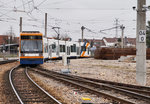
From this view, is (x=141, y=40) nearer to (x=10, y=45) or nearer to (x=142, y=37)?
(x=142, y=37)

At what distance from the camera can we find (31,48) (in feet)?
72.5

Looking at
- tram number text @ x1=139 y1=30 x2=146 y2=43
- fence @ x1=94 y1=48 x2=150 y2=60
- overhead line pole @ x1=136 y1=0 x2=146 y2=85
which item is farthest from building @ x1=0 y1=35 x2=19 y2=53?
tram number text @ x1=139 y1=30 x2=146 y2=43

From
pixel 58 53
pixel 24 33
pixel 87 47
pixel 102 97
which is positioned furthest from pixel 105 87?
pixel 87 47

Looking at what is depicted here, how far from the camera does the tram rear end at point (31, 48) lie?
2186 cm

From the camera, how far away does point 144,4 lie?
13234mm

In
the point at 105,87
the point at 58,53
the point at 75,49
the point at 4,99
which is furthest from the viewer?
the point at 75,49

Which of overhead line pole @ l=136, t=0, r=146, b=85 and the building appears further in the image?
the building

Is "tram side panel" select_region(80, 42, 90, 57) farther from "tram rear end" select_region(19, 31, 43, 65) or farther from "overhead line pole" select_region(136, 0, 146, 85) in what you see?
"overhead line pole" select_region(136, 0, 146, 85)

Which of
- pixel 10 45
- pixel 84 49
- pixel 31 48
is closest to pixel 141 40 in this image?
pixel 31 48

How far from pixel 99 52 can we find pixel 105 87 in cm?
3336

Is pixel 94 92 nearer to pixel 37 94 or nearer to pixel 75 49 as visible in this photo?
pixel 37 94

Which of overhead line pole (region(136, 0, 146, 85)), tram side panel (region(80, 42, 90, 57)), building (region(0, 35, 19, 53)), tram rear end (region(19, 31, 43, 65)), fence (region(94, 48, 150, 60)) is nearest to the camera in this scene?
overhead line pole (region(136, 0, 146, 85))

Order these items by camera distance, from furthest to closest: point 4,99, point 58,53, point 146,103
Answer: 1. point 58,53
2. point 4,99
3. point 146,103

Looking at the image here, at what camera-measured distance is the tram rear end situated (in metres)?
21.9
